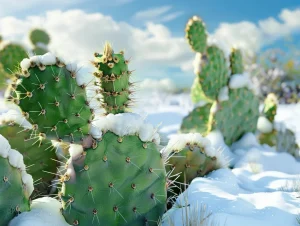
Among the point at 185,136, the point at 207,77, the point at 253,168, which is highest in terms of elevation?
the point at 207,77

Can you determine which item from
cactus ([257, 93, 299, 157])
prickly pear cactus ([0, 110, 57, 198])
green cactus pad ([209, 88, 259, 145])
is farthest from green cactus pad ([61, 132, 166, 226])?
cactus ([257, 93, 299, 157])

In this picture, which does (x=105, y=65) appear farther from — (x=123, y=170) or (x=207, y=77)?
(x=207, y=77)

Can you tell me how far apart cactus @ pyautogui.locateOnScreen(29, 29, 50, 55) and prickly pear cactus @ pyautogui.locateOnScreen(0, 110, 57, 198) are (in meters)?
2.62

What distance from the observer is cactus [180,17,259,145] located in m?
4.04

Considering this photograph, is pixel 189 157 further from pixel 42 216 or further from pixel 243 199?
pixel 42 216

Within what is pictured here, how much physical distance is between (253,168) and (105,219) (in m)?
1.62

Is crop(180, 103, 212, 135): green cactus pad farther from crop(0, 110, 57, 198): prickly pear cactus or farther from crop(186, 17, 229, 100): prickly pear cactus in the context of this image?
crop(0, 110, 57, 198): prickly pear cactus

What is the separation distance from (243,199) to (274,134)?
2487 millimetres

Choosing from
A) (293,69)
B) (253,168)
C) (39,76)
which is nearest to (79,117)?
(39,76)

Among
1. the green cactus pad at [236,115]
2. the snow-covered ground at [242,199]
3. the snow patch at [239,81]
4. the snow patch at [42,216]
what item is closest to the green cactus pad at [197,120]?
the green cactus pad at [236,115]

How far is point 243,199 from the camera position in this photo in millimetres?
2107

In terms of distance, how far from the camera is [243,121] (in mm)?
4246

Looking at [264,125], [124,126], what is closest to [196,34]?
[264,125]

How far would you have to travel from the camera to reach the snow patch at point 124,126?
5.96ft
